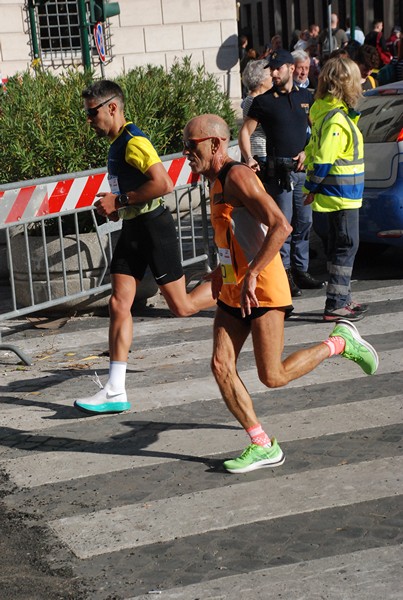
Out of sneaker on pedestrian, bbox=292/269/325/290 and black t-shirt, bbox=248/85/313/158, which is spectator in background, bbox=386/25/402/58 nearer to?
sneaker on pedestrian, bbox=292/269/325/290

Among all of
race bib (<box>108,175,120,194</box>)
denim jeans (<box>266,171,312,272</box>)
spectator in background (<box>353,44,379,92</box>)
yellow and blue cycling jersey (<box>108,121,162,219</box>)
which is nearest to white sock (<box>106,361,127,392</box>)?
yellow and blue cycling jersey (<box>108,121,162,219</box>)

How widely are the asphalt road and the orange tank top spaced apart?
0.88 m

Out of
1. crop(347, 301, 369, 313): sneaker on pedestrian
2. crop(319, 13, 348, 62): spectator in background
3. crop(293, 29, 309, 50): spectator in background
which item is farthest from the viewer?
crop(293, 29, 309, 50): spectator in background

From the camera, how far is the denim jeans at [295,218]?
962 centimetres

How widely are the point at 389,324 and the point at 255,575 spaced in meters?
4.47

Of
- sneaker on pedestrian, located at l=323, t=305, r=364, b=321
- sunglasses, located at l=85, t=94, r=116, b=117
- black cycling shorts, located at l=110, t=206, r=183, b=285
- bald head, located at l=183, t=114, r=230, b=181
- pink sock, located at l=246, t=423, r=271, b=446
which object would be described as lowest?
sneaker on pedestrian, located at l=323, t=305, r=364, b=321

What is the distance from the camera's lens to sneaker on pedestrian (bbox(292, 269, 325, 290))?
404 inches

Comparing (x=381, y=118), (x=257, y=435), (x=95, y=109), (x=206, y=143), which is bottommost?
(x=257, y=435)

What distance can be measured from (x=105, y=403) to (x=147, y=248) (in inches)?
40.2

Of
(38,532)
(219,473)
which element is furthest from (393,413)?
(38,532)

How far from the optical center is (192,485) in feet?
18.9

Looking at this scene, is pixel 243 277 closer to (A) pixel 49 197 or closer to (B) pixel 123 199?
(B) pixel 123 199

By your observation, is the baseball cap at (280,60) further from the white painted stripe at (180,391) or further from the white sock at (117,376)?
the white sock at (117,376)

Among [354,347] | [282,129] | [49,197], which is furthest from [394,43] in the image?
[354,347]
